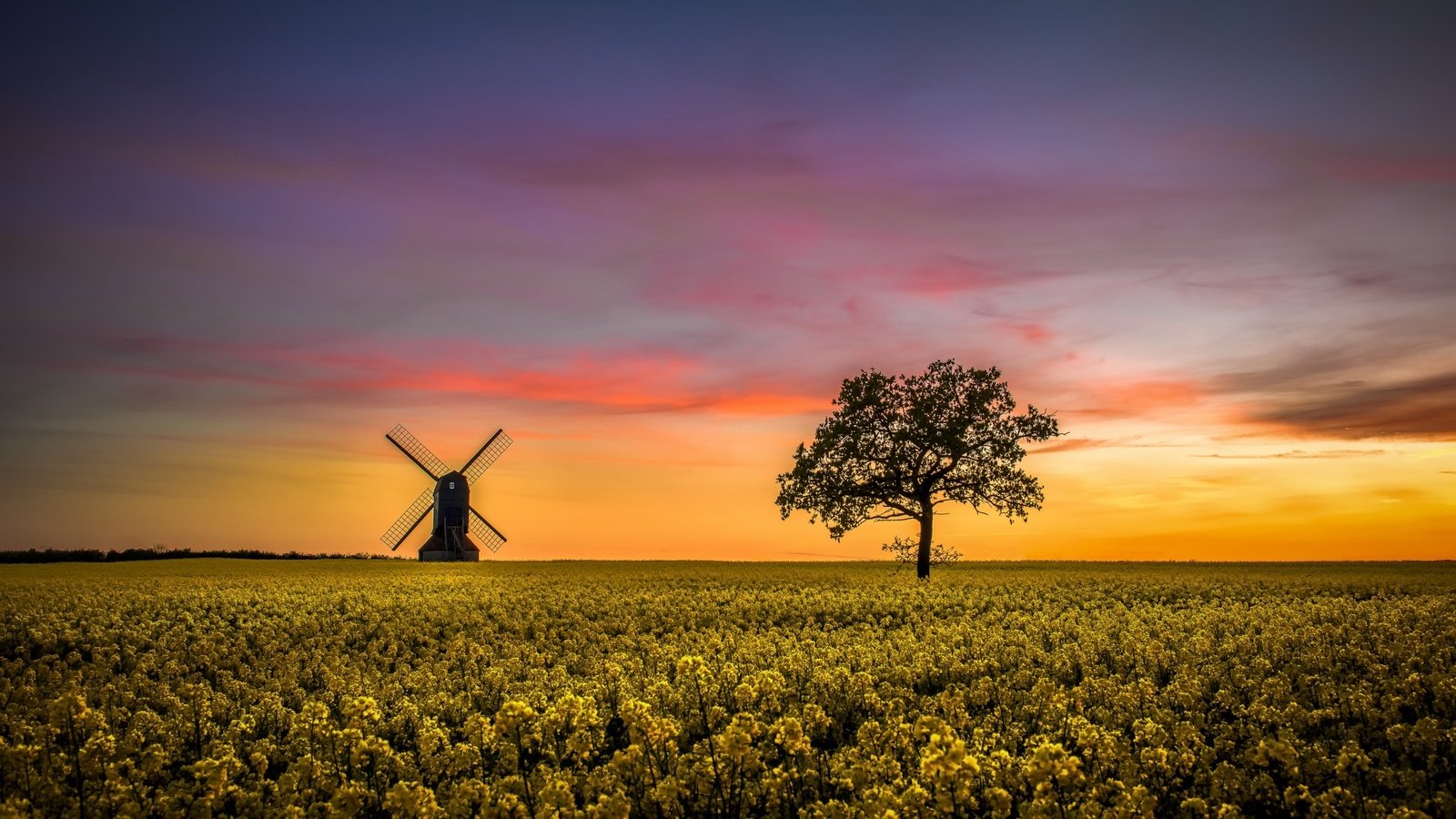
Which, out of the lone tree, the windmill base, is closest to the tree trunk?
the lone tree

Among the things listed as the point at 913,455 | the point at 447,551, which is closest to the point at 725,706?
the point at 913,455

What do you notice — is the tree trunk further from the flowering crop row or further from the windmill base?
the windmill base

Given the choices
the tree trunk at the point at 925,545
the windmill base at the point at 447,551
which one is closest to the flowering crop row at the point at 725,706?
the tree trunk at the point at 925,545

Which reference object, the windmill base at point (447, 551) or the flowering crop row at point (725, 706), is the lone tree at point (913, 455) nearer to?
the flowering crop row at point (725, 706)

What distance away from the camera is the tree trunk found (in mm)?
48812

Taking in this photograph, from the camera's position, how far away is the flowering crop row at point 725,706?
29.8 ft

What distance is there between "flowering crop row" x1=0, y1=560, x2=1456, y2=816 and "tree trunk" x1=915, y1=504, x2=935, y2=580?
15.8 metres

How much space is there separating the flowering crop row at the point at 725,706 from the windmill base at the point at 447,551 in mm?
45966

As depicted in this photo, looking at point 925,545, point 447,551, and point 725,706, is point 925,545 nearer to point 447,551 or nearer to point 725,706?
point 725,706

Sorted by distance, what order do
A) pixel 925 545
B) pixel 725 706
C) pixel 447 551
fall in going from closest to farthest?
pixel 725 706 < pixel 925 545 < pixel 447 551

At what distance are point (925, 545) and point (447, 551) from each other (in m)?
47.7

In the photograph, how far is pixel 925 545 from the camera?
49.2 metres

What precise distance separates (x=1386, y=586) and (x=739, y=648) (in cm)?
3641

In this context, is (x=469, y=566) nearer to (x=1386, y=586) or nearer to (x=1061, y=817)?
(x=1386, y=586)
